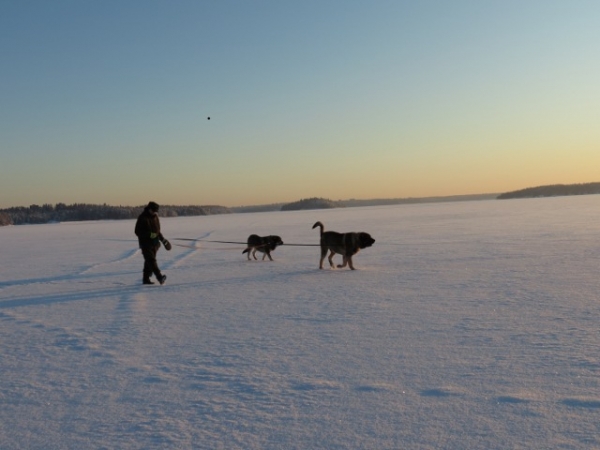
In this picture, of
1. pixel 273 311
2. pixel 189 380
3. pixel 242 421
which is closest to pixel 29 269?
pixel 273 311

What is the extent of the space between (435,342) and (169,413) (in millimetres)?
2568

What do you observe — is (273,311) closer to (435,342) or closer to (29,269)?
(435,342)

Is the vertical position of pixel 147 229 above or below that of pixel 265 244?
above

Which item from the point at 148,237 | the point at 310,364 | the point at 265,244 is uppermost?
the point at 148,237

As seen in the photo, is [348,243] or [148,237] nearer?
[148,237]

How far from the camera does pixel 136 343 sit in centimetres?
528

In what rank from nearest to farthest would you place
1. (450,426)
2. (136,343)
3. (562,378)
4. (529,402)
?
(450,426), (529,402), (562,378), (136,343)

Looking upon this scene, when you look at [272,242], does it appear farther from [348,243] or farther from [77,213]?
[77,213]

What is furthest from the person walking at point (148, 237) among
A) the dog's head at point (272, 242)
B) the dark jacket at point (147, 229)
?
the dog's head at point (272, 242)

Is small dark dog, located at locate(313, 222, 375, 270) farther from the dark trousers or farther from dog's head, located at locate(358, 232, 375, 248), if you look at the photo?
the dark trousers

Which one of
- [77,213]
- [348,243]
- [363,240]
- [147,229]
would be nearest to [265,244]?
[348,243]

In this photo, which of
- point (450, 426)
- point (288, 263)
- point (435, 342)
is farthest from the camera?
point (288, 263)

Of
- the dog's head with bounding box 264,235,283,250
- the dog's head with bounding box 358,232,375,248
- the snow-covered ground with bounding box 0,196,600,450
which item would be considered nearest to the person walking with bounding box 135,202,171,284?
the snow-covered ground with bounding box 0,196,600,450

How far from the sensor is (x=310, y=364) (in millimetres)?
4363
